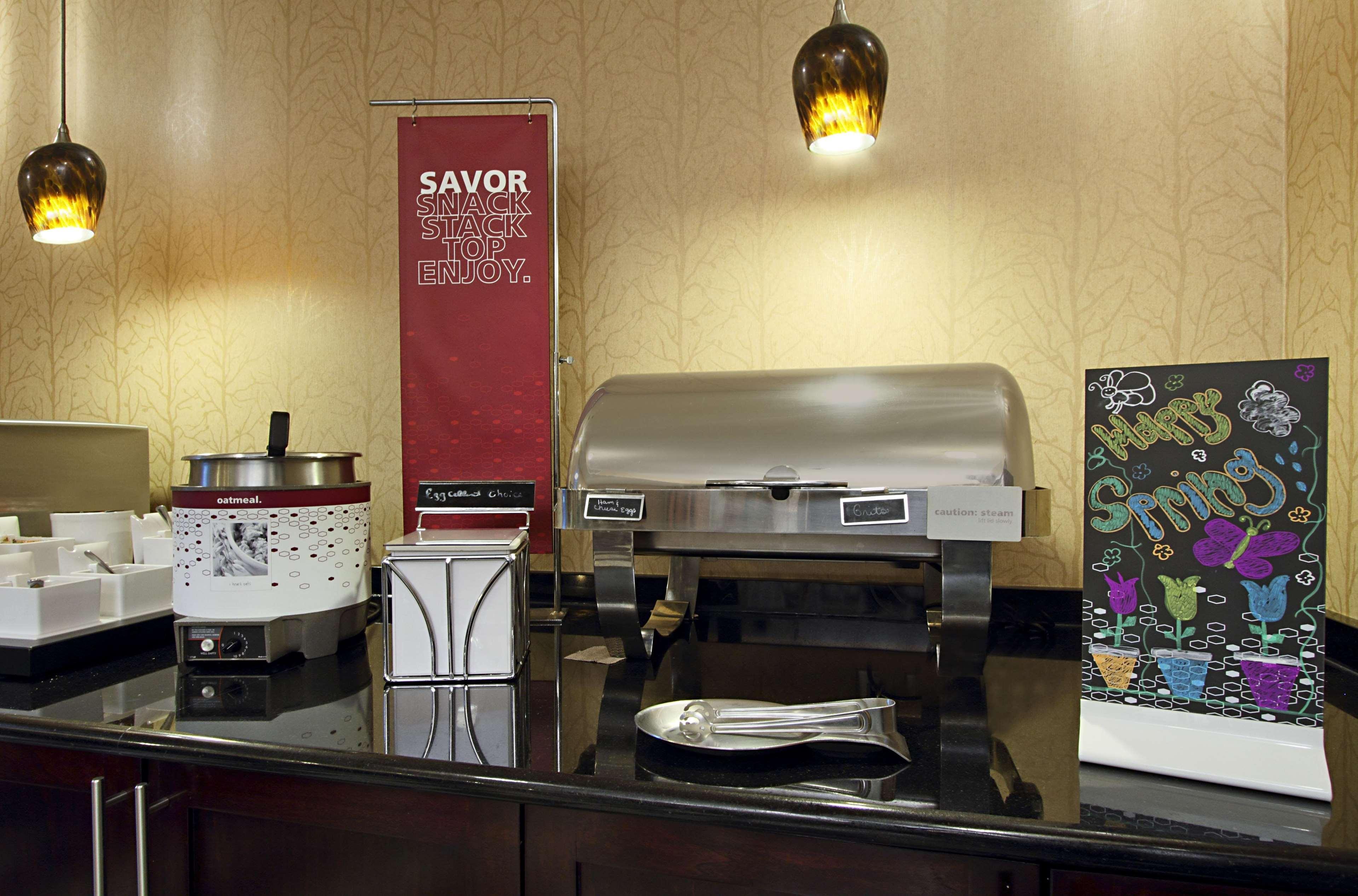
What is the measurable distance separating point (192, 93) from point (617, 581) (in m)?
1.85

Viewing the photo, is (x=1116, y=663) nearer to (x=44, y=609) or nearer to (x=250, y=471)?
(x=250, y=471)

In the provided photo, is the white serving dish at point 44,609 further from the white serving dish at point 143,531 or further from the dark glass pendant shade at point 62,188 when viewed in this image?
the dark glass pendant shade at point 62,188

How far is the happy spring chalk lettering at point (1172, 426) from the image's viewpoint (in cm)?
85

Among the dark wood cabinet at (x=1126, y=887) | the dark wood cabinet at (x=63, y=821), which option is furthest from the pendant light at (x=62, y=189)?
the dark wood cabinet at (x=1126, y=887)

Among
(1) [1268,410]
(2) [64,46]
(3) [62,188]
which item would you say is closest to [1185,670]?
(1) [1268,410]

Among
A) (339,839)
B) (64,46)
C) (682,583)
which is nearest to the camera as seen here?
(339,839)

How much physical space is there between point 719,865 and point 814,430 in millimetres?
669

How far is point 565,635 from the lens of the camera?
1.55 meters

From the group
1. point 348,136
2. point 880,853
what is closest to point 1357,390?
point 880,853

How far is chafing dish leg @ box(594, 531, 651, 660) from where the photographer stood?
1272 mm

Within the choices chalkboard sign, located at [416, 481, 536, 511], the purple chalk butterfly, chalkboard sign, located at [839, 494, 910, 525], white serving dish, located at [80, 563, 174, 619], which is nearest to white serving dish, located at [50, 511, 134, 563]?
white serving dish, located at [80, 563, 174, 619]

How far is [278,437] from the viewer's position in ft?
4.34

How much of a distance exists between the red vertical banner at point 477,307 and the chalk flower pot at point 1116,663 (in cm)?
110

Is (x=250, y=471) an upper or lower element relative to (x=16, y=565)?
upper
